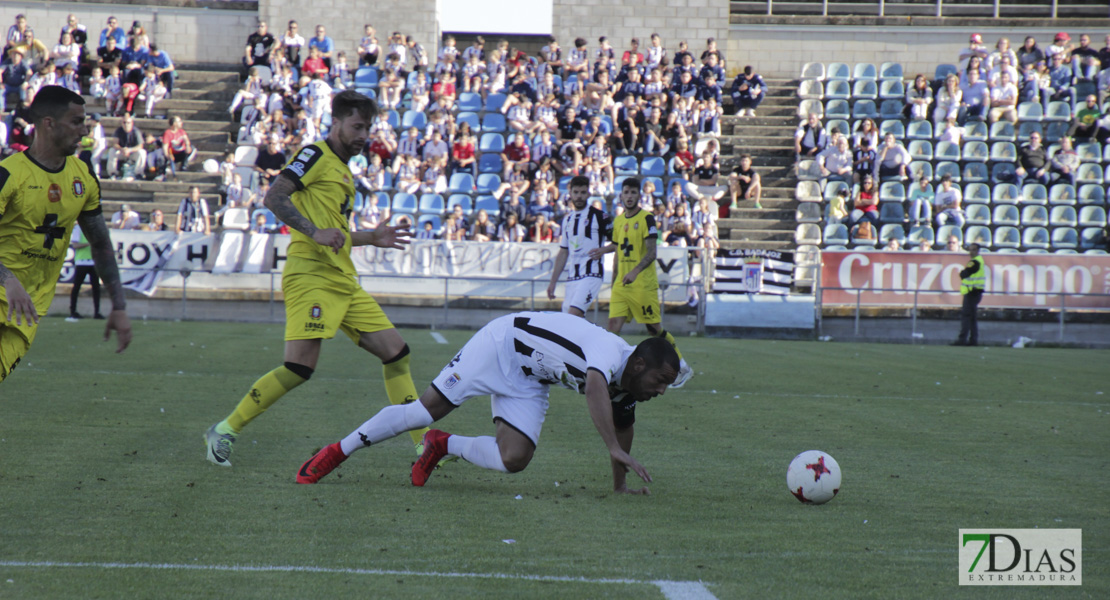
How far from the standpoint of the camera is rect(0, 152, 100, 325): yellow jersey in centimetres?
470

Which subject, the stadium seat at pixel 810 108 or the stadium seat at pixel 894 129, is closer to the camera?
the stadium seat at pixel 894 129

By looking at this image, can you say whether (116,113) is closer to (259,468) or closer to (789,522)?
(259,468)

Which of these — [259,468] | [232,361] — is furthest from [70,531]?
[232,361]

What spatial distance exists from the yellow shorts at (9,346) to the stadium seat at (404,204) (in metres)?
18.1

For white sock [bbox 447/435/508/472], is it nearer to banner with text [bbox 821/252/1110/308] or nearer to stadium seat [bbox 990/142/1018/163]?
banner with text [bbox 821/252/1110/308]

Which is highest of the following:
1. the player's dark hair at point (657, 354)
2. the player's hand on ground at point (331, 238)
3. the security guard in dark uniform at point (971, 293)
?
the player's hand on ground at point (331, 238)

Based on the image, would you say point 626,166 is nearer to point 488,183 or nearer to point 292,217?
point 488,183

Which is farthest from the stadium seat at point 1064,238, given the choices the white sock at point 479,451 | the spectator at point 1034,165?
the white sock at point 479,451

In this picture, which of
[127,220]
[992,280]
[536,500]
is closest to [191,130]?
[127,220]

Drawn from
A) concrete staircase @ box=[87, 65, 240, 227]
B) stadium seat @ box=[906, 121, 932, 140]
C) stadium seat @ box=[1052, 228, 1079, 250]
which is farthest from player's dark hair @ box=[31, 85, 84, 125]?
stadium seat @ box=[906, 121, 932, 140]

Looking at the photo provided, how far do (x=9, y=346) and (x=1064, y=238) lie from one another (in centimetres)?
2224

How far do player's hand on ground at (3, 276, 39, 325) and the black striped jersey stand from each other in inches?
308

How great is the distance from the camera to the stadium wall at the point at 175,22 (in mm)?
28391

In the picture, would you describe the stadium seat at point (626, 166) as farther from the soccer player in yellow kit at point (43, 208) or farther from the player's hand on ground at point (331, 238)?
the soccer player in yellow kit at point (43, 208)
